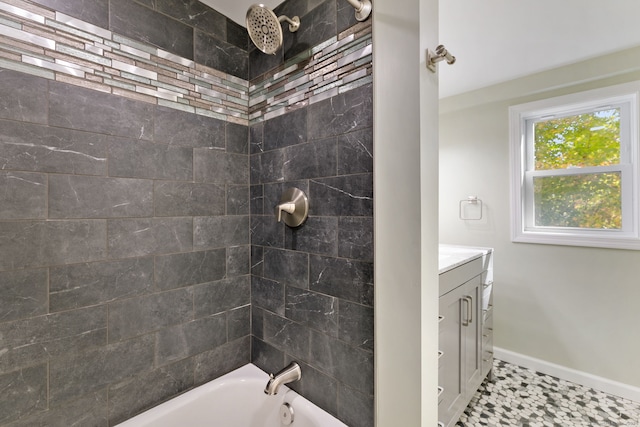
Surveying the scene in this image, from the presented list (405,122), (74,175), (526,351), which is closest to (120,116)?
(74,175)

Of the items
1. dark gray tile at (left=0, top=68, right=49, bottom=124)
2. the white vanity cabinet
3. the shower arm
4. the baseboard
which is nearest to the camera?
dark gray tile at (left=0, top=68, right=49, bottom=124)

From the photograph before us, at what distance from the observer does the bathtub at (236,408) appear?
1.15m

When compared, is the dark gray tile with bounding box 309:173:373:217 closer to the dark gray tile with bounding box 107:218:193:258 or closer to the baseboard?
the dark gray tile with bounding box 107:218:193:258

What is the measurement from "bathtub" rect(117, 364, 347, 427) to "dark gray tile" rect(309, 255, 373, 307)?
0.53m

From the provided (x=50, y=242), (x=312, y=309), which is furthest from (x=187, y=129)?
(x=312, y=309)

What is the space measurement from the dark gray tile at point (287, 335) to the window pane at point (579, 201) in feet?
7.80

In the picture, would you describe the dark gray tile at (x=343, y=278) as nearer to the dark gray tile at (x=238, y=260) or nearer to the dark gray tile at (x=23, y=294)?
the dark gray tile at (x=238, y=260)

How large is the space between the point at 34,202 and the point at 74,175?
0.48 feet

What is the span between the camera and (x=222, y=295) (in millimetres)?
1444

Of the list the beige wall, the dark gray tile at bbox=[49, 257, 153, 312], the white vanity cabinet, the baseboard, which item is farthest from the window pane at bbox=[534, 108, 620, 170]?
the dark gray tile at bbox=[49, 257, 153, 312]

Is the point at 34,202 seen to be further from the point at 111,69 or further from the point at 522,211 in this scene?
the point at 522,211

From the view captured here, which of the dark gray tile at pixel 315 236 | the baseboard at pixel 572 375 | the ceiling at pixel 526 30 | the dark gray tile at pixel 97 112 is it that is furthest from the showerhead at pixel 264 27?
the baseboard at pixel 572 375

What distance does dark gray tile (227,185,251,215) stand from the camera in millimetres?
1481

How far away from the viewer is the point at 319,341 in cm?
120
